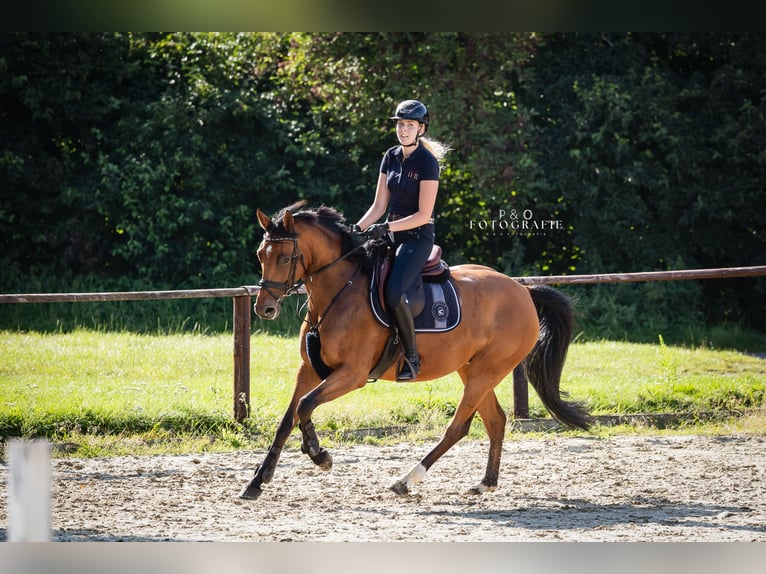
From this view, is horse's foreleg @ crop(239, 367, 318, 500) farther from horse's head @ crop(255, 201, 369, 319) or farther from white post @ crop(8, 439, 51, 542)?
white post @ crop(8, 439, 51, 542)

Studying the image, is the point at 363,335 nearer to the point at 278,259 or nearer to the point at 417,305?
the point at 417,305

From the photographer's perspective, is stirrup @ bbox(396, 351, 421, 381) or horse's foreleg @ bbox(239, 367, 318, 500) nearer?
horse's foreleg @ bbox(239, 367, 318, 500)

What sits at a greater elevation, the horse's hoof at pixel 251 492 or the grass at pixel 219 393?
the grass at pixel 219 393

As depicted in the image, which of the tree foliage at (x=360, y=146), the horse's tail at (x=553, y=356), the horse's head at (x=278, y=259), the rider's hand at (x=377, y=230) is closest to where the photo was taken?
the horse's head at (x=278, y=259)

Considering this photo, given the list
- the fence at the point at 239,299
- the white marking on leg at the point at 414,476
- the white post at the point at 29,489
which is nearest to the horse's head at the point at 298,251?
the white marking on leg at the point at 414,476

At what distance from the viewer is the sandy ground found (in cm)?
506

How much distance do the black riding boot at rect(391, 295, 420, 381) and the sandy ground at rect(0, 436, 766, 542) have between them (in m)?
0.74

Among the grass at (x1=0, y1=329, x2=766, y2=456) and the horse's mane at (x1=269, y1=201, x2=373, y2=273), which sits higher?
the horse's mane at (x1=269, y1=201, x2=373, y2=273)

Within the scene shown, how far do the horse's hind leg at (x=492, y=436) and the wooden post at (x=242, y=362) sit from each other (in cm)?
227

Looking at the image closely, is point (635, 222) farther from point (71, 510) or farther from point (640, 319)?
point (71, 510)

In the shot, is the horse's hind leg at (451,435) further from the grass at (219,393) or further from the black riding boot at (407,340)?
the grass at (219,393)

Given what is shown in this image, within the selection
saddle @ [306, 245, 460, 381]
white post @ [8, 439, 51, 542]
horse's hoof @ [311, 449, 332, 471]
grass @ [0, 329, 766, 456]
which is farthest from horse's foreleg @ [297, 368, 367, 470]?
white post @ [8, 439, 51, 542]

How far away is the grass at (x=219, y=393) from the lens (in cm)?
765

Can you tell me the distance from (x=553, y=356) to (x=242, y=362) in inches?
101
